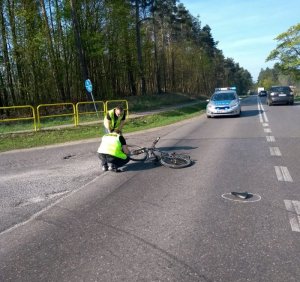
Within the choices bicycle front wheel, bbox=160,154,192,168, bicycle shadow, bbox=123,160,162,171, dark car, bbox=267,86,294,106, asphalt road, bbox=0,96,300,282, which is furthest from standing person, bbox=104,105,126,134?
dark car, bbox=267,86,294,106

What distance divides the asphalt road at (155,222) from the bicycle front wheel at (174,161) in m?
0.22

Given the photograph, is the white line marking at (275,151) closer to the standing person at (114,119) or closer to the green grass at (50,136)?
the standing person at (114,119)

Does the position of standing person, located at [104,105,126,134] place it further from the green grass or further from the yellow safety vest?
the green grass

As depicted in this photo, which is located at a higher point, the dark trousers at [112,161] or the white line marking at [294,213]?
the dark trousers at [112,161]

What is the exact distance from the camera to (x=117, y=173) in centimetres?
771

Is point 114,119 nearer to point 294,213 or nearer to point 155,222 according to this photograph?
point 155,222

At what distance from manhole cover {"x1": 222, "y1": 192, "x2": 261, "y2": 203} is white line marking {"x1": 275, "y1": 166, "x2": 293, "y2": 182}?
1161 mm

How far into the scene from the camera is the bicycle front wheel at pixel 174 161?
309 inches

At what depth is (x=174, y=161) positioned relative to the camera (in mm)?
7996

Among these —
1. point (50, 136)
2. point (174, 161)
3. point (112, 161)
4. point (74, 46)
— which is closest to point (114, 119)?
point (112, 161)

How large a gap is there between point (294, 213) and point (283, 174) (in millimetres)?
2180

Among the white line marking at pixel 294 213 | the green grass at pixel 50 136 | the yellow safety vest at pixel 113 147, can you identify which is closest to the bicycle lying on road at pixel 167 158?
the yellow safety vest at pixel 113 147

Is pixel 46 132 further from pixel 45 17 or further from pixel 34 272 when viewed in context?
pixel 45 17

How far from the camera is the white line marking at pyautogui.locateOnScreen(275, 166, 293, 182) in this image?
6.39m
